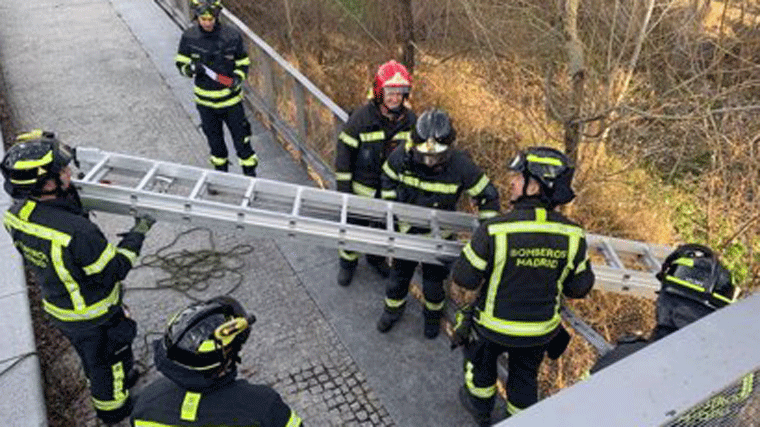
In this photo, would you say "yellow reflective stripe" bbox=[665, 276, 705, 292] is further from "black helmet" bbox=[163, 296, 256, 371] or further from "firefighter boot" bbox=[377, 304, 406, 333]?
"firefighter boot" bbox=[377, 304, 406, 333]

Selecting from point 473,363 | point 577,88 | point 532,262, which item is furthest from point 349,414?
point 577,88

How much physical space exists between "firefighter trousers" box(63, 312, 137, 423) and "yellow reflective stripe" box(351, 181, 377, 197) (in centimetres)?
200

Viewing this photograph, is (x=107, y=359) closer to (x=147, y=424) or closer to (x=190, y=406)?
(x=147, y=424)

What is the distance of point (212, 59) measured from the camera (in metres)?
5.75

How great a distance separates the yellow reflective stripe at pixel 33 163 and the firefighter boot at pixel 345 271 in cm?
240

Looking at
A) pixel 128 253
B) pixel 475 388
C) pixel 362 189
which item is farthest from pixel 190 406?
pixel 362 189

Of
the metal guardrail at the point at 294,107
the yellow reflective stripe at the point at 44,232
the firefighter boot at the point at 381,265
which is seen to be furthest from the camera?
the metal guardrail at the point at 294,107

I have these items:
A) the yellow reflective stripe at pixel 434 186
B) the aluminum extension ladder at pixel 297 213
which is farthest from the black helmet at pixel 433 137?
the aluminum extension ladder at pixel 297 213

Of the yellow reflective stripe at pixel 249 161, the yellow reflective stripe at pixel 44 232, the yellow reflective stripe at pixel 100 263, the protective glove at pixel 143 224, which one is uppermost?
the yellow reflective stripe at pixel 44 232

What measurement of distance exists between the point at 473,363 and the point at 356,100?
8649 millimetres

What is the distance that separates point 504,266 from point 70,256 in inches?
92.1

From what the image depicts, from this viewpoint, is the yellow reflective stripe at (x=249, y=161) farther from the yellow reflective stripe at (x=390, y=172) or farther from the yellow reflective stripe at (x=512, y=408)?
the yellow reflective stripe at (x=512, y=408)

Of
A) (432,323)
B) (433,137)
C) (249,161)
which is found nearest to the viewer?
(433,137)

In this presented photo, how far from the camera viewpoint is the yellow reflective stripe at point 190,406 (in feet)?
7.59
